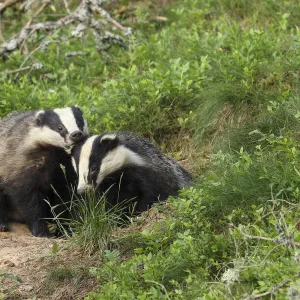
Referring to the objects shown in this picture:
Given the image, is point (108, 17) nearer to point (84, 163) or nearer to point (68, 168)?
point (68, 168)

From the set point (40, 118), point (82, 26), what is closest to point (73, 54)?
point (82, 26)

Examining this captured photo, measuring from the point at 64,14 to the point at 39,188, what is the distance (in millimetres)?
3357

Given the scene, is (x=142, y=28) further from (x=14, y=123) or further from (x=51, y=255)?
(x=51, y=255)

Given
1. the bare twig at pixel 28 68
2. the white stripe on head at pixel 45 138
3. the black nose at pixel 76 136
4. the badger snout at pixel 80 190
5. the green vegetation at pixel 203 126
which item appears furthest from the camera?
the bare twig at pixel 28 68

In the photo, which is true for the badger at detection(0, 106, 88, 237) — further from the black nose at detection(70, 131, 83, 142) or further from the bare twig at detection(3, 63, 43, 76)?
the bare twig at detection(3, 63, 43, 76)

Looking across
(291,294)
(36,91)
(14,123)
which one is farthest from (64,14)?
(291,294)

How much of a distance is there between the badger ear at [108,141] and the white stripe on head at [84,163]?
2.9 inches

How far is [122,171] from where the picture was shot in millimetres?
6125

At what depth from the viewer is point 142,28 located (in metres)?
9.10

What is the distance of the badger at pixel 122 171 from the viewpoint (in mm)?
5961

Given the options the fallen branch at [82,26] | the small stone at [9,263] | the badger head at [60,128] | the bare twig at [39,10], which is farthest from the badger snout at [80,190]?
the bare twig at [39,10]

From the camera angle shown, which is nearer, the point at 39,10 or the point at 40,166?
the point at 40,166

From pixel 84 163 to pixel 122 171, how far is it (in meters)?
0.36

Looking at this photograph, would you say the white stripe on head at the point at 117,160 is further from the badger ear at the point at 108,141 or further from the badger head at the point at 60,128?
the badger head at the point at 60,128
